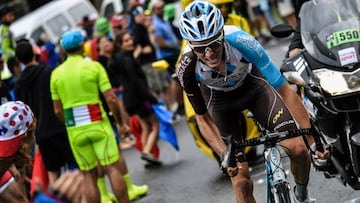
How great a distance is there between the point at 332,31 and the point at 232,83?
40.0 inches

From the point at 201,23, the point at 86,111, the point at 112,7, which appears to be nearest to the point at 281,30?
the point at 201,23

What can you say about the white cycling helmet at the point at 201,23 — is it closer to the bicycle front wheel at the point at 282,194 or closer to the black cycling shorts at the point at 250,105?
the black cycling shorts at the point at 250,105

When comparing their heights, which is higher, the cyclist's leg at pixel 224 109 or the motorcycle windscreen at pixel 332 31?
the motorcycle windscreen at pixel 332 31

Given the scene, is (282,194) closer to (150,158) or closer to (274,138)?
(274,138)

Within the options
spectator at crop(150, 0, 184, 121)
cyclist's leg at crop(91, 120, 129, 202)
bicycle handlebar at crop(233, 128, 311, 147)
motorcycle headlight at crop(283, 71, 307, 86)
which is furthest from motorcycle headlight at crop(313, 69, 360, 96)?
spectator at crop(150, 0, 184, 121)

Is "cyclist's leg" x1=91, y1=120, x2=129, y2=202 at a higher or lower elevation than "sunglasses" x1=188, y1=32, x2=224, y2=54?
lower

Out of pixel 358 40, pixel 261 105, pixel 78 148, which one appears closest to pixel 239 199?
pixel 261 105

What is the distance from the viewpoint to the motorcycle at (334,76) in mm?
5689

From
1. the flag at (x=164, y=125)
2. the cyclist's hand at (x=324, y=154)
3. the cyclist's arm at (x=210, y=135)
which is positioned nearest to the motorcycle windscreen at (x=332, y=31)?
the cyclist's hand at (x=324, y=154)

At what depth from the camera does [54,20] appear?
20.0 metres

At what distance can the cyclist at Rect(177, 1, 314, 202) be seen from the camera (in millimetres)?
6203

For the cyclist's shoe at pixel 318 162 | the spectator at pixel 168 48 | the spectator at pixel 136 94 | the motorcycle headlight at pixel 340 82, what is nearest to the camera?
the motorcycle headlight at pixel 340 82

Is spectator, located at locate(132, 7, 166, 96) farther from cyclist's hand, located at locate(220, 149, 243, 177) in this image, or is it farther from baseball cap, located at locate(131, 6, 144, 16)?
cyclist's hand, located at locate(220, 149, 243, 177)

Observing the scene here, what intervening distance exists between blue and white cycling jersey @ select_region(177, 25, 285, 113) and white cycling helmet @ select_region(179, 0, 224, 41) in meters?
0.34
